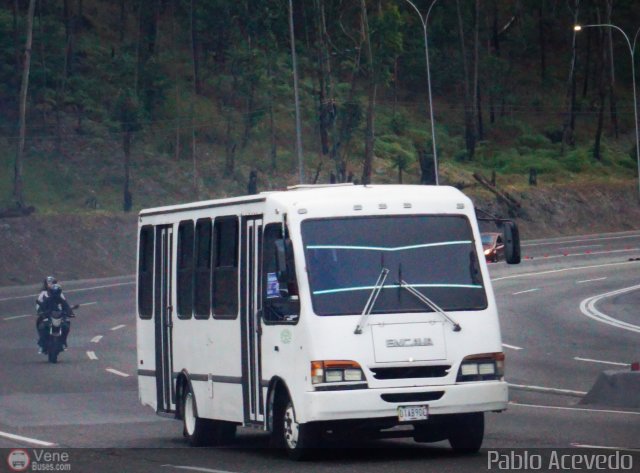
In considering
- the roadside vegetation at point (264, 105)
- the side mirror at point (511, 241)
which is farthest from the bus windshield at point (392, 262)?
the roadside vegetation at point (264, 105)

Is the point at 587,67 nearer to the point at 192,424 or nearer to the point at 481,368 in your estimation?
the point at 192,424

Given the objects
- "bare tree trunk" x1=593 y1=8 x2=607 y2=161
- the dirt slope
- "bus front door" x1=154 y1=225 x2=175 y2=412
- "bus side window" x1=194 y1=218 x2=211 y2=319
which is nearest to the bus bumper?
"bus side window" x1=194 y1=218 x2=211 y2=319

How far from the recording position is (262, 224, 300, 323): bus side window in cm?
1203

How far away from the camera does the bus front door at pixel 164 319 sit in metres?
15.2

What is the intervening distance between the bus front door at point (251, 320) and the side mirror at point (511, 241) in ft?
8.06

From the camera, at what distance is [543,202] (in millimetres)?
69750

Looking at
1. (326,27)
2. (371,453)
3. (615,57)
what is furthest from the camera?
(615,57)

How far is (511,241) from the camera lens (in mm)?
12836

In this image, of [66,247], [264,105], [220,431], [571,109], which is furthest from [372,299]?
[571,109]

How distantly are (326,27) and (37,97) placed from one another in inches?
677

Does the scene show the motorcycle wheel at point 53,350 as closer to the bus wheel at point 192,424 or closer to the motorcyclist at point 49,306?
the motorcyclist at point 49,306

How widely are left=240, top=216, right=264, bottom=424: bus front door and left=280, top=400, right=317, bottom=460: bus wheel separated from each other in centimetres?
57

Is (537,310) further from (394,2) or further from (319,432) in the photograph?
(394,2)

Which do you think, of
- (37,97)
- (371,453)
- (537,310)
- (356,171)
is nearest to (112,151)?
(37,97)
